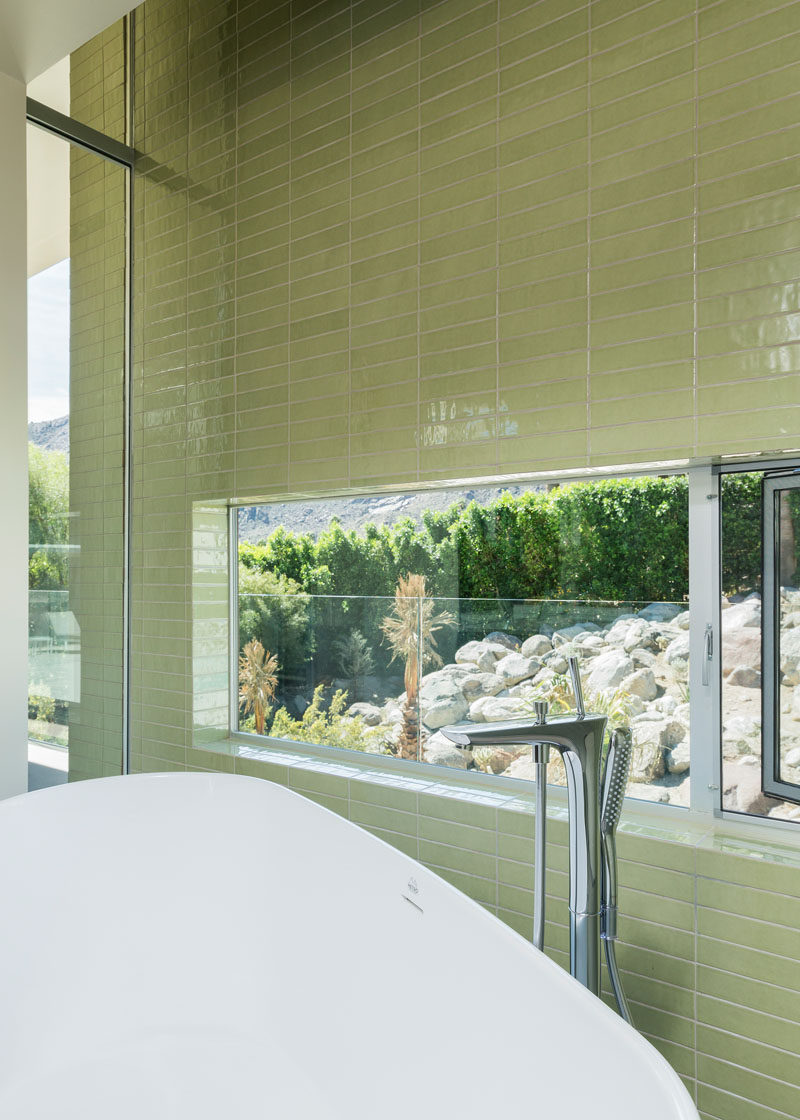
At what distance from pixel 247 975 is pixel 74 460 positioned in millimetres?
2067

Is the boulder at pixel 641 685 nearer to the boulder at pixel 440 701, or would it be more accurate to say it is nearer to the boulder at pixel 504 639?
the boulder at pixel 504 639

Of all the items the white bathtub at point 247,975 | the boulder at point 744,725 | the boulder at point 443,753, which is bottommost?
the white bathtub at point 247,975

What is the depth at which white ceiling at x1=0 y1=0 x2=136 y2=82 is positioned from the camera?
92.0 inches

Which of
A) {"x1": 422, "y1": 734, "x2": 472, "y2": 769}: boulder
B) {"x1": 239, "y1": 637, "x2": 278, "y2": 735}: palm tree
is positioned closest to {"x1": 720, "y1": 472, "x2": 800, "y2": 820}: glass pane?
{"x1": 422, "y1": 734, "x2": 472, "y2": 769}: boulder

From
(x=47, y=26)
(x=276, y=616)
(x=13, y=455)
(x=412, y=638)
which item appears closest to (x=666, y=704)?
(x=412, y=638)

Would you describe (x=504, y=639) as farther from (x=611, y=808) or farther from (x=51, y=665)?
(x=51, y=665)

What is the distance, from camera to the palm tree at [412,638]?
106 inches

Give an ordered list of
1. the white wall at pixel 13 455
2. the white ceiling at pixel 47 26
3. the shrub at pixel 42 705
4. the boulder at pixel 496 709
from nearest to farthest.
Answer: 1. the white ceiling at pixel 47 26
2. the boulder at pixel 496 709
3. the white wall at pixel 13 455
4. the shrub at pixel 42 705

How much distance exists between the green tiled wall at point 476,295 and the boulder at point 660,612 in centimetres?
41

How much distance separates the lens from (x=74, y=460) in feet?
10.8

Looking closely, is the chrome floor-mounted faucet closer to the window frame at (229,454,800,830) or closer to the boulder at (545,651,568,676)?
the window frame at (229,454,800,830)

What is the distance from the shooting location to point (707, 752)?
84.0 inches

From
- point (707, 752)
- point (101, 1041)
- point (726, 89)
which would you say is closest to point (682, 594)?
point (707, 752)

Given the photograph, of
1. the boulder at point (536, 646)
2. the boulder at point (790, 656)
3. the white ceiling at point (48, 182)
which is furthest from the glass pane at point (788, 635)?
the white ceiling at point (48, 182)
